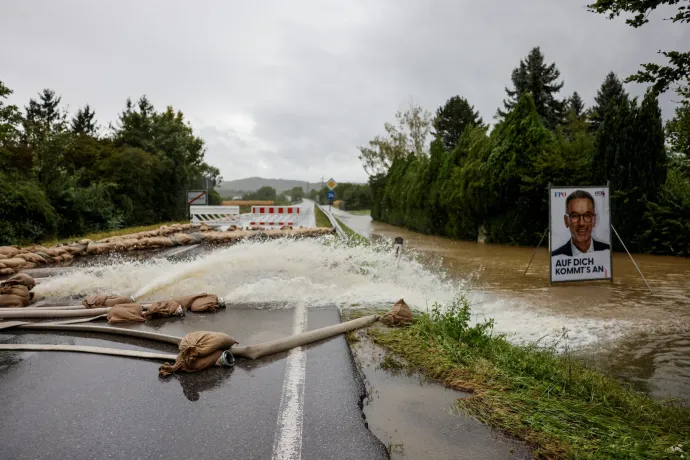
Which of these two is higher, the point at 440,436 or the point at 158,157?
the point at 158,157

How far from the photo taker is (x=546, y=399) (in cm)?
358

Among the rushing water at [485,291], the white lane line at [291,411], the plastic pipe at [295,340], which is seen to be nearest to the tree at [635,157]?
→ the rushing water at [485,291]

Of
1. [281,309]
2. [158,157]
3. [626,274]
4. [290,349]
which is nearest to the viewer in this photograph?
[290,349]

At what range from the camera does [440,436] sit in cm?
312

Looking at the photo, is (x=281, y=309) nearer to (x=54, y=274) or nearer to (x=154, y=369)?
(x=154, y=369)

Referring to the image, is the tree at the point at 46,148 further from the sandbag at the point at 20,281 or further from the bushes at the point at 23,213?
the sandbag at the point at 20,281

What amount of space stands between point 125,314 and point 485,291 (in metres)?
5.82

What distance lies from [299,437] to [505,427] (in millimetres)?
1339

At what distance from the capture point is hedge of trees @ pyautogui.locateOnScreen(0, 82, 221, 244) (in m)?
16.2

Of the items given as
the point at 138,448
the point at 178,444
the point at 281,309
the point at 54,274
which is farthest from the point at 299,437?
the point at 54,274

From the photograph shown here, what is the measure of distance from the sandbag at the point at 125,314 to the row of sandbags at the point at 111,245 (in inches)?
218

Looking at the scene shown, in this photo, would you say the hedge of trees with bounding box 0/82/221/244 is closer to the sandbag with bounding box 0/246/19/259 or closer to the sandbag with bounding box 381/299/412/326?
the sandbag with bounding box 0/246/19/259

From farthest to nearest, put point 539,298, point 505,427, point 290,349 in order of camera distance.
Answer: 1. point 539,298
2. point 290,349
3. point 505,427

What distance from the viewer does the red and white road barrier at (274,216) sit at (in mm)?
22266
